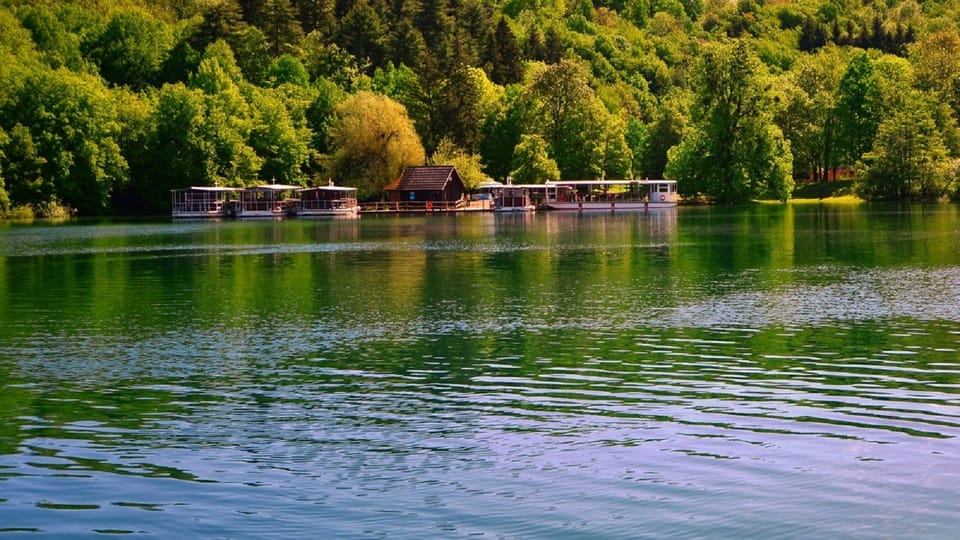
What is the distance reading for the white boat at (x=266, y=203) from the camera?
11956cm

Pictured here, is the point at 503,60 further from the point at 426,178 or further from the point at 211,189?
the point at 211,189

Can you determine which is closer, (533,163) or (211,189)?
(211,189)

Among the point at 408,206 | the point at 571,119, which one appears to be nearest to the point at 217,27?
the point at 408,206

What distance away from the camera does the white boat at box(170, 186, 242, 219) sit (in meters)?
117

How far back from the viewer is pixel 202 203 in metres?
120

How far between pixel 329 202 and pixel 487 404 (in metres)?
102

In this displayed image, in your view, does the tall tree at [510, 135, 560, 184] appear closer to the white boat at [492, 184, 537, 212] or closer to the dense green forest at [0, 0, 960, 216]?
the dense green forest at [0, 0, 960, 216]

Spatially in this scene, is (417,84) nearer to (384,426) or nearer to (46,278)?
(46,278)

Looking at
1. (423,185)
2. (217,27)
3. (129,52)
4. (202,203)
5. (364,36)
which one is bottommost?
(202,203)

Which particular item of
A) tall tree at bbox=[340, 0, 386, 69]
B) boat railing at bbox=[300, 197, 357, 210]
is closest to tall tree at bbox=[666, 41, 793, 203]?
boat railing at bbox=[300, 197, 357, 210]

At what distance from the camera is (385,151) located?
12938 centimetres

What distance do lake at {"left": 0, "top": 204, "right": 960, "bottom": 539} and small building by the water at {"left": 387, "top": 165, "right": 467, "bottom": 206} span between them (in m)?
78.5

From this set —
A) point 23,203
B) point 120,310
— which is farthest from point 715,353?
point 23,203

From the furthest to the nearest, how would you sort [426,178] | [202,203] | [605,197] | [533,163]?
[533,163] < [605,197] < [426,178] < [202,203]
